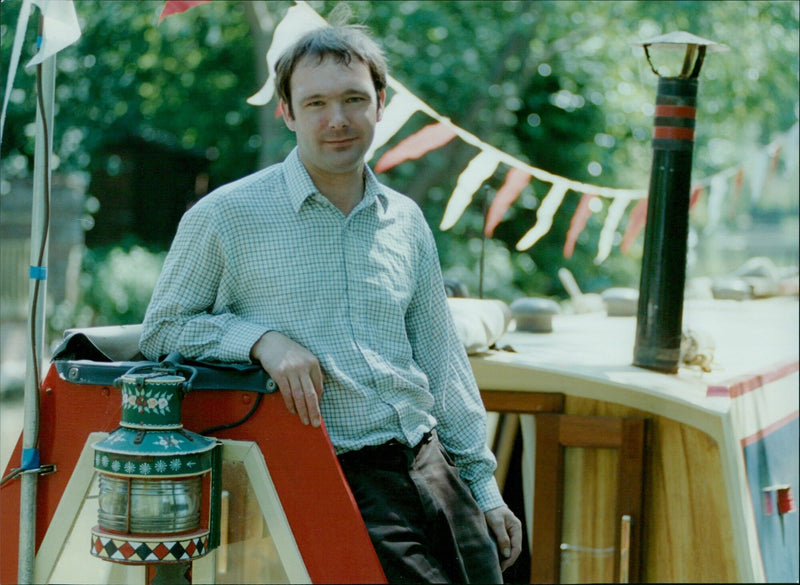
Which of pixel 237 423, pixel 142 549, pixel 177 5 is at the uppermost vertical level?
pixel 177 5

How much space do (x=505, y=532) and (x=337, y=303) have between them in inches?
27.2

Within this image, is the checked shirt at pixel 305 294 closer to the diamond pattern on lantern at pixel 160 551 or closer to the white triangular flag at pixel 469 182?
the diamond pattern on lantern at pixel 160 551

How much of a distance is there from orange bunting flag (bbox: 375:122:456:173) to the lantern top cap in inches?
30.7

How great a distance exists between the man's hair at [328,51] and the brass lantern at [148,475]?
65 centimetres

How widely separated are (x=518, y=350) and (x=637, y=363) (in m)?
0.43

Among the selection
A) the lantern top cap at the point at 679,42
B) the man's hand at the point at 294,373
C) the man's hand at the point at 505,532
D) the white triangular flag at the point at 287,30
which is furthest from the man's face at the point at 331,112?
the lantern top cap at the point at 679,42

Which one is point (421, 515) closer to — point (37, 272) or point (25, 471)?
point (25, 471)

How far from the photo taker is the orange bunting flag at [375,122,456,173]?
4.04 meters

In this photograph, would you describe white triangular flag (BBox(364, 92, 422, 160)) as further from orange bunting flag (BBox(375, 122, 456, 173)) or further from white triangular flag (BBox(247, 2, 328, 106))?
white triangular flag (BBox(247, 2, 328, 106))

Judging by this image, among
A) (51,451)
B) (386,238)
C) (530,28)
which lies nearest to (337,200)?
(386,238)

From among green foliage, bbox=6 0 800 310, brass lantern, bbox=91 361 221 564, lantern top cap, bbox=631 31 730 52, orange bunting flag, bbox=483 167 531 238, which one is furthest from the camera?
green foliage, bbox=6 0 800 310

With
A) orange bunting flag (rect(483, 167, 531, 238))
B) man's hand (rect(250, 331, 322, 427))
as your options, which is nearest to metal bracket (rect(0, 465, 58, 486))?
→ man's hand (rect(250, 331, 322, 427))

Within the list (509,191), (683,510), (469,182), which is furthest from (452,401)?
Result: (509,191)

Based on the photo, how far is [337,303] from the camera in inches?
85.7
